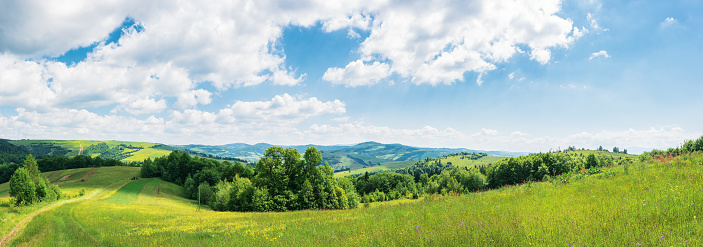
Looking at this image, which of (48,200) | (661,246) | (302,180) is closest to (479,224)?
(661,246)

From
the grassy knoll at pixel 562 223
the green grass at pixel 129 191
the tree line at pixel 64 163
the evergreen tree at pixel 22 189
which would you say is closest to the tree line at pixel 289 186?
the grassy knoll at pixel 562 223

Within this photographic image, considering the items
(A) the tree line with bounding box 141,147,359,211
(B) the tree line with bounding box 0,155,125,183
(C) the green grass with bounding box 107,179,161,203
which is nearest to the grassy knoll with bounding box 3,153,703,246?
(A) the tree line with bounding box 141,147,359,211

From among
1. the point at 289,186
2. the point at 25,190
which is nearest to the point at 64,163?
the point at 25,190

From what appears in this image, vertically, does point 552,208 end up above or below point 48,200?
above

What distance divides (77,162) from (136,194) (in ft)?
401

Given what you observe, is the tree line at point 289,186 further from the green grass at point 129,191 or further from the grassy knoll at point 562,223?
the green grass at point 129,191

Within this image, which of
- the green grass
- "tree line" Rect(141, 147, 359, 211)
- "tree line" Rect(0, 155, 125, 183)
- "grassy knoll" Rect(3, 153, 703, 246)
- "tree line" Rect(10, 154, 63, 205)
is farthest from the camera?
"tree line" Rect(0, 155, 125, 183)

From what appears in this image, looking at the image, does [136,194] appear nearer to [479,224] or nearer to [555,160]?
[479,224]

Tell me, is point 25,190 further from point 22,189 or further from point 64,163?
point 64,163

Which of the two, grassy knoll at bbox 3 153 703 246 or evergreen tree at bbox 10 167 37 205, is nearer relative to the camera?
grassy knoll at bbox 3 153 703 246

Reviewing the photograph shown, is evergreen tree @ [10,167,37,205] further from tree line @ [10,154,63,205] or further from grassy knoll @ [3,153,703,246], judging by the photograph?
grassy knoll @ [3,153,703,246]

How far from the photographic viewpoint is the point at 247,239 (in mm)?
11672

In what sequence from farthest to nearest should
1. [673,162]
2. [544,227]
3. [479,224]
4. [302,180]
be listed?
[302,180] < [673,162] < [479,224] < [544,227]

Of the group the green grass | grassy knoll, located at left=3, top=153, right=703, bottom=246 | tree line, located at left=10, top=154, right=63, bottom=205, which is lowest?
the green grass
